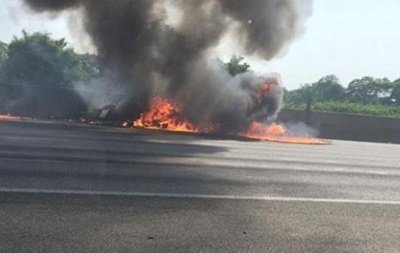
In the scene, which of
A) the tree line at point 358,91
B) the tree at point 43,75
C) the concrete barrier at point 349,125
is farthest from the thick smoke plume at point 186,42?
the tree line at point 358,91

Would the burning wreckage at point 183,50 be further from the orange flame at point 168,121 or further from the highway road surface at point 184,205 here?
the highway road surface at point 184,205

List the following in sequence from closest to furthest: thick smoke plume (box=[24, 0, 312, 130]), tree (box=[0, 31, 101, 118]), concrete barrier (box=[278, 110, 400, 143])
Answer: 1. thick smoke plume (box=[24, 0, 312, 130])
2. tree (box=[0, 31, 101, 118])
3. concrete barrier (box=[278, 110, 400, 143])

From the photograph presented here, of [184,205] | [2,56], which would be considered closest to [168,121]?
[184,205]

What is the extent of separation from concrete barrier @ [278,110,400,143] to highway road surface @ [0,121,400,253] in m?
25.9

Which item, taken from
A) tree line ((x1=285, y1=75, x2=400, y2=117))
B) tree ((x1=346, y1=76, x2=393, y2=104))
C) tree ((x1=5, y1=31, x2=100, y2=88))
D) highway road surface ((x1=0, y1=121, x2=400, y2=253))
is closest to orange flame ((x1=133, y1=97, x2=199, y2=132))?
highway road surface ((x1=0, y1=121, x2=400, y2=253))

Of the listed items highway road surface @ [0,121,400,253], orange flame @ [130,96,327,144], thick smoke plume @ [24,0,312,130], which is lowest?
highway road surface @ [0,121,400,253]

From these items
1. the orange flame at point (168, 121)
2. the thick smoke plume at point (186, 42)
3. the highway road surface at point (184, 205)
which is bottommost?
the highway road surface at point (184, 205)

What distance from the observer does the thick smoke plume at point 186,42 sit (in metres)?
27.2

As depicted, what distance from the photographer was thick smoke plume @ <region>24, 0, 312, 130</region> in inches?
1070

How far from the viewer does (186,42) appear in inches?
1086

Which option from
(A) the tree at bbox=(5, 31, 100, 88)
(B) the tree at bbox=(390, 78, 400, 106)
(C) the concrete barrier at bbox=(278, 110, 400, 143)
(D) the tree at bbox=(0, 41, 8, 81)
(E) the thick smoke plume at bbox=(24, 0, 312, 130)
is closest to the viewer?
(E) the thick smoke plume at bbox=(24, 0, 312, 130)

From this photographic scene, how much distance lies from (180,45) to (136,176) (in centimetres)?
1865

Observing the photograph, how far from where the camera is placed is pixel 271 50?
1090 inches

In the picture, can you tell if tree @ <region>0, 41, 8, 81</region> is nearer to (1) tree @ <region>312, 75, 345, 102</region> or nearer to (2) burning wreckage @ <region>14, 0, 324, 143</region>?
(2) burning wreckage @ <region>14, 0, 324, 143</region>
